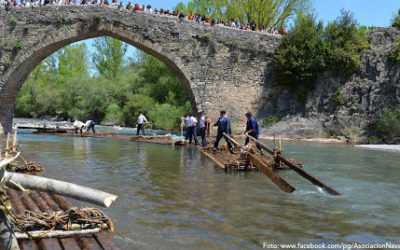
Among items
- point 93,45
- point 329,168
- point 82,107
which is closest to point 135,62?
point 93,45

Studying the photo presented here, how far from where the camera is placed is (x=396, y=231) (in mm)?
3828

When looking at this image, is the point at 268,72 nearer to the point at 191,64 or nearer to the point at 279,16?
the point at 191,64

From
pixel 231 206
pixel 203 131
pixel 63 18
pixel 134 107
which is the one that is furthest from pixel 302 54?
pixel 231 206

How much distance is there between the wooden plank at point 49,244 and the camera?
278 centimetres

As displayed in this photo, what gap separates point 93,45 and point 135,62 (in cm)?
529

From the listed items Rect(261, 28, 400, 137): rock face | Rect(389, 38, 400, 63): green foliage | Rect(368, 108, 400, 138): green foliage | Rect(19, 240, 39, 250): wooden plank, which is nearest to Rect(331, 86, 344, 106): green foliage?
Rect(261, 28, 400, 137): rock face

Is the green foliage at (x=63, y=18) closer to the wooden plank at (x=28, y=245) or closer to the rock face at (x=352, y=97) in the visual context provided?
the rock face at (x=352, y=97)

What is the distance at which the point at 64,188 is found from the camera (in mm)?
2328

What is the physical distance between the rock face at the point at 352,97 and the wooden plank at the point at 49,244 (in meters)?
17.2

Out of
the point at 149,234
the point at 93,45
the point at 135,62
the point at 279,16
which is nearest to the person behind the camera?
the point at 149,234

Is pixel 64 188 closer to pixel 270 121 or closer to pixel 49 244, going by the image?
pixel 49 244

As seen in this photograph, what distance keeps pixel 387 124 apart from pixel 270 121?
5.79 meters

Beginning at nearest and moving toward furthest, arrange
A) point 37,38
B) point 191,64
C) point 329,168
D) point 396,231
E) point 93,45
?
point 396,231
point 329,168
point 37,38
point 191,64
point 93,45

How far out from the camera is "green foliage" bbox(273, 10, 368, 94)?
1938 cm
